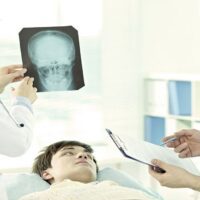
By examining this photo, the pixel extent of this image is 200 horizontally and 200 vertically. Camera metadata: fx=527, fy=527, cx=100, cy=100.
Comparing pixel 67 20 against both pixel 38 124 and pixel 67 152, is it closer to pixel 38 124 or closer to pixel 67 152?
pixel 38 124

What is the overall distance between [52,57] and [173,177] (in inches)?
25.0

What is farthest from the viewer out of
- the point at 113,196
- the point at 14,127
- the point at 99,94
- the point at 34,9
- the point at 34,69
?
the point at 99,94

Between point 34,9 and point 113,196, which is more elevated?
point 34,9

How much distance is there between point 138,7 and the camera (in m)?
4.00

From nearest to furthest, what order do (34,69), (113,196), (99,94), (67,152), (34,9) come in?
(34,69) < (113,196) < (67,152) < (34,9) < (99,94)

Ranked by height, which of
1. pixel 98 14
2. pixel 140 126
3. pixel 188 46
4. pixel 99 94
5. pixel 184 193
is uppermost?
pixel 98 14

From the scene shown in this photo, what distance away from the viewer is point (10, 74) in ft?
5.53

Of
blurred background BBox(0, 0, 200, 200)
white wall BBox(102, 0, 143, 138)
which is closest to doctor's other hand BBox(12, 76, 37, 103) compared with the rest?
blurred background BBox(0, 0, 200, 200)

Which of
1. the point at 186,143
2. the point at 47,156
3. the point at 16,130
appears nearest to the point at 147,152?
the point at 186,143

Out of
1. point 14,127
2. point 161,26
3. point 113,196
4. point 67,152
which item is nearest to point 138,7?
point 161,26

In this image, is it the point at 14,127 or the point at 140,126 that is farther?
the point at 140,126

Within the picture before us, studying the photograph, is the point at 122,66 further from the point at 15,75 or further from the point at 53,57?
the point at 15,75

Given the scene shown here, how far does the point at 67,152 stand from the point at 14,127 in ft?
3.28

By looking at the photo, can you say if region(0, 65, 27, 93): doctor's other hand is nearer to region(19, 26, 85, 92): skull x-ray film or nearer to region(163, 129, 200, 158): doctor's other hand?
region(19, 26, 85, 92): skull x-ray film
